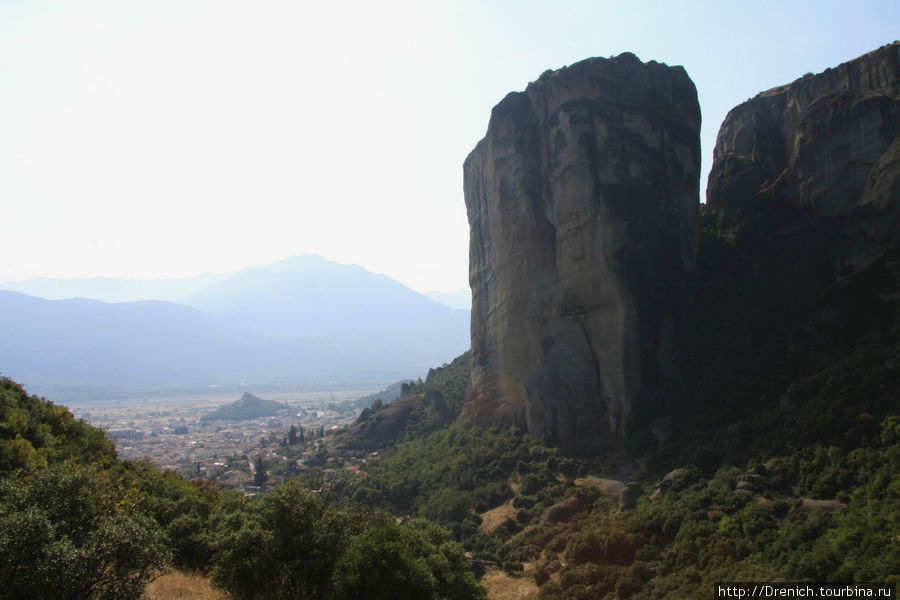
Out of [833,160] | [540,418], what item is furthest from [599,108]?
[540,418]

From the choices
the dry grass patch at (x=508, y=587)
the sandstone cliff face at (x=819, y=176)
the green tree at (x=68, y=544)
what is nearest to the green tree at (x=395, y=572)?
the green tree at (x=68, y=544)

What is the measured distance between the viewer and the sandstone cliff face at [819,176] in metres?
33.9

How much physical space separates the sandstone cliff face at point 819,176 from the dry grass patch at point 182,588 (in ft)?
118

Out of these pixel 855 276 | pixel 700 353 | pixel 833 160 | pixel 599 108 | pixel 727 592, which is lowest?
pixel 727 592

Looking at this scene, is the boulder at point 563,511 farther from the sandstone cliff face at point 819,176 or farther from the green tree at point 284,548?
the sandstone cliff face at point 819,176

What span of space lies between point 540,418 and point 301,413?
159908 mm

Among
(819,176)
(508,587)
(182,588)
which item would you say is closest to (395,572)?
(182,588)

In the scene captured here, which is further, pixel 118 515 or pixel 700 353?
pixel 700 353

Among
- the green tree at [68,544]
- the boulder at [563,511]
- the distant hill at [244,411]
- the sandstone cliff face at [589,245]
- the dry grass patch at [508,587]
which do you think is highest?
the sandstone cliff face at [589,245]

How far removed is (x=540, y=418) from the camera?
4156cm

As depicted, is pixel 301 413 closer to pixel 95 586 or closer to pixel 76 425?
pixel 76 425

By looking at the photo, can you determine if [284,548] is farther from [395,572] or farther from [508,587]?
[508,587]

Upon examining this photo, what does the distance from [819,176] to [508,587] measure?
35364 millimetres

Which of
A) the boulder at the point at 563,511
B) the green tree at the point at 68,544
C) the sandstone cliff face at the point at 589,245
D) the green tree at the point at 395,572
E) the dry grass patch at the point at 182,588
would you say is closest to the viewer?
the green tree at the point at 68,544
